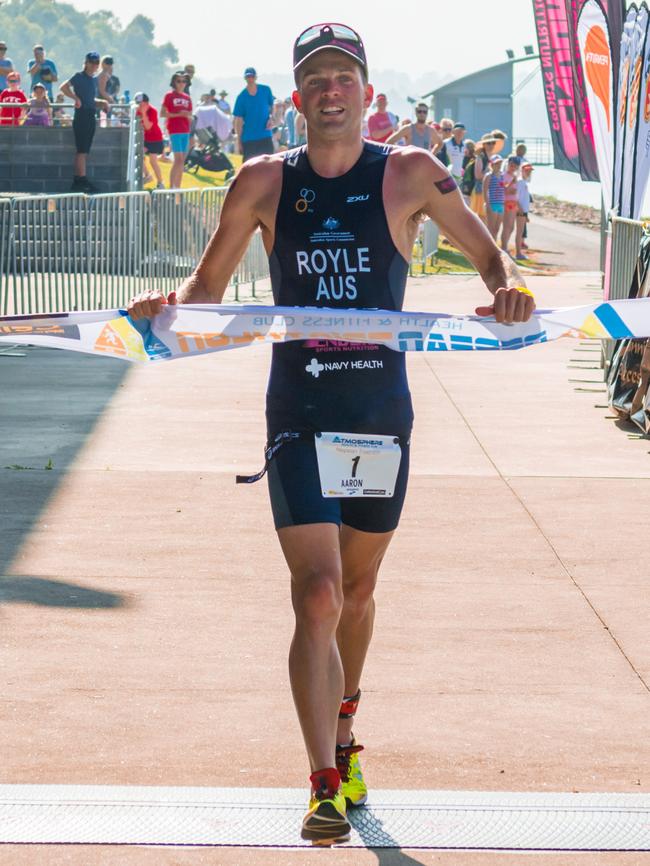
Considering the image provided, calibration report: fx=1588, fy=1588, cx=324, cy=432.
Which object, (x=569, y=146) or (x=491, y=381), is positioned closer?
(x=491, y=381)

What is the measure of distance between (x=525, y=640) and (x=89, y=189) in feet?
67.0

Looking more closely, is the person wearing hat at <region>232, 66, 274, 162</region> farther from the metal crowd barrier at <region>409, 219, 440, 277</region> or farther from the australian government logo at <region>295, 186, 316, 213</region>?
the australian government logo at <region>295, 186, 316, 213</region>

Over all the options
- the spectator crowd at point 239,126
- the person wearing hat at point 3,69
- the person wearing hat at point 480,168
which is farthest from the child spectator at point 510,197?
the person wearing hat at point 3,69

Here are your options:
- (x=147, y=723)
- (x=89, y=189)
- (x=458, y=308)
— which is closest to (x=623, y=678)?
(x=147, y=723)

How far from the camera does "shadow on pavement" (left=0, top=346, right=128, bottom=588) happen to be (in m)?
6.94

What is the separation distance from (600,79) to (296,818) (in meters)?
11.8

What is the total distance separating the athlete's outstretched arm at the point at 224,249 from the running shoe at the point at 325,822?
4.85 feet

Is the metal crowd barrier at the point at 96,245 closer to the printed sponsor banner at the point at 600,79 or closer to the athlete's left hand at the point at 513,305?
the printed sponsor banner at the point at 600,79

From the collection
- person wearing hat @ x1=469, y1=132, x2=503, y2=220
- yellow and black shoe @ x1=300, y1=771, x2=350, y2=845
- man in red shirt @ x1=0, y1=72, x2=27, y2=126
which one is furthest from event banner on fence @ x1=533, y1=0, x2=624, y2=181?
yellow and black shoe @ x1=300, y1=771, x2=350, y2=845

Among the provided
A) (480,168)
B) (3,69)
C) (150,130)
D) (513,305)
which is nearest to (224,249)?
(513,305)

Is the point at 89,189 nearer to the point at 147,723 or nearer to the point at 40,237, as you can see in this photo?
the point at 40,237

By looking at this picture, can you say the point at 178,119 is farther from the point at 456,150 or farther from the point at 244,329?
the point at 244,329

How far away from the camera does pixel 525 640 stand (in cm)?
615

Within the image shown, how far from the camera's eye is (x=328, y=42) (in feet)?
14.3
